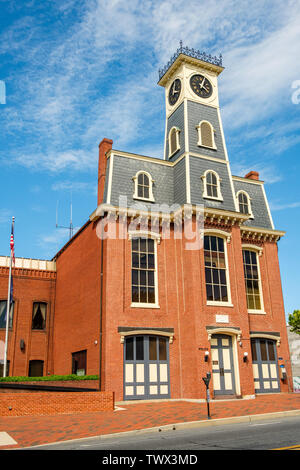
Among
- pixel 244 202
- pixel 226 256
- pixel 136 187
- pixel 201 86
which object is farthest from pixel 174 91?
pixel 226 256

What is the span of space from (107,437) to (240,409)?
6.90 metres

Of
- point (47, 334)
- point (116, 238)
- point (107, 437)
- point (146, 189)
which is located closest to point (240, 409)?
point (107, 437)

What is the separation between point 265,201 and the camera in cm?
2934

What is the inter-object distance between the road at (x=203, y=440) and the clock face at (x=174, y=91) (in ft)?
72.4

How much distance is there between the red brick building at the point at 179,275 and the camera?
21484 millimetres

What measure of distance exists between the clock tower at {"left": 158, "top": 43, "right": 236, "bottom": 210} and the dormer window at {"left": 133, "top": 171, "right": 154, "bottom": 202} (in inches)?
85.2

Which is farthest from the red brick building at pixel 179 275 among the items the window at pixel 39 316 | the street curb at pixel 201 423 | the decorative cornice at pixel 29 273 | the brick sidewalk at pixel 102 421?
the street curb at pixel 201 423

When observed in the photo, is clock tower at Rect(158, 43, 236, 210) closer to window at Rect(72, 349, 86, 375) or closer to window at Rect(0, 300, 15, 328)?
window at Rect(72, 349, 86, 375)

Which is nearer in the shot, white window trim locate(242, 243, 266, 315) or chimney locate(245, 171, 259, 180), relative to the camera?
white window trim locate(242, 243, 266, 315)

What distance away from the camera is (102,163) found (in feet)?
85.8

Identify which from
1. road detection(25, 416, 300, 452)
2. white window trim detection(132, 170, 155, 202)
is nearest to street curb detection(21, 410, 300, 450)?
road detection(25, 416, 300, 452)

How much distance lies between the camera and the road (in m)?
9.09

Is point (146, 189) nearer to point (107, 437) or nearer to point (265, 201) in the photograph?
point (265, 201)

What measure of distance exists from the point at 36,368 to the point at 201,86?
22.8m
